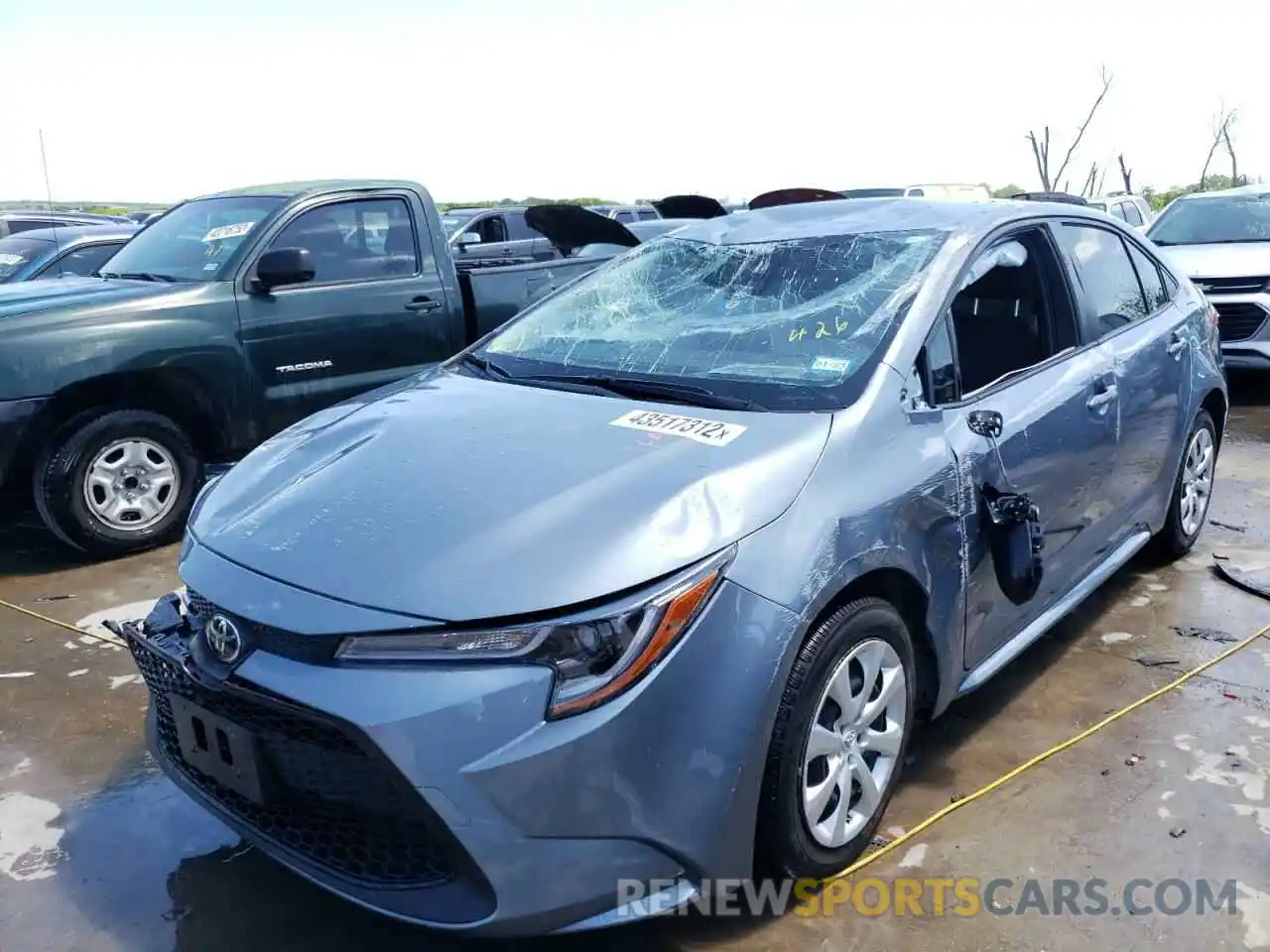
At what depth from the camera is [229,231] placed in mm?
5789

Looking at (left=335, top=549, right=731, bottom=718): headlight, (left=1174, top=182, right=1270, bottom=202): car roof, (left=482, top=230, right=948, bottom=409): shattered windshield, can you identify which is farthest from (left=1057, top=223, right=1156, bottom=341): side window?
(left=1174, top=182, right=1270, bottom=202): car roof

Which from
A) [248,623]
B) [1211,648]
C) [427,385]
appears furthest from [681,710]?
[1211,648]

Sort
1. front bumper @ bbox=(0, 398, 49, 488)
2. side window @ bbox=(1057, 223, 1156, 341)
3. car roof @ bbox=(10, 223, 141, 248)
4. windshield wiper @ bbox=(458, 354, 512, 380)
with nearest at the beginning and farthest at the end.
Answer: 1. windshield wiper @ bbox=(458, 354, 512, 380)
2. side window @ bbox=(1057, 223, 1156, 341)
3. front bumper @ bbox=(0, 398, 49, 488)
4. car roof @ bbox=(10, 223, 141, 248)

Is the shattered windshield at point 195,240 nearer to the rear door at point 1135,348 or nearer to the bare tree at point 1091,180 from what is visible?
the rear door at point 1135,348

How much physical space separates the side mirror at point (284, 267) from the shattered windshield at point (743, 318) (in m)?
2.12

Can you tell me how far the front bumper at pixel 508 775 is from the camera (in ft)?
6.58

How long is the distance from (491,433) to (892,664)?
115 centimetres

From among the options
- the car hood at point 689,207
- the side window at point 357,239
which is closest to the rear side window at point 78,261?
the side window at point 357,239

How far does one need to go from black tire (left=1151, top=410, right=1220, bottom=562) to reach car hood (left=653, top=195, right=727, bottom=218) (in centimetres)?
431

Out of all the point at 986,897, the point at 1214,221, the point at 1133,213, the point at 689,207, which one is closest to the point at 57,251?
the point at 689,207

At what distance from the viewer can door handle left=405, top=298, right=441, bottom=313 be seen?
604 centimetres

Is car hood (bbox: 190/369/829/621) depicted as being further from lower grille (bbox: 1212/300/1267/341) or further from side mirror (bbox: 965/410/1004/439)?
lower grille (bbox: 1212/300/1267/341)

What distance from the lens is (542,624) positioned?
2.08 metres

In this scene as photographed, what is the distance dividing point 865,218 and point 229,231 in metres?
3.70
